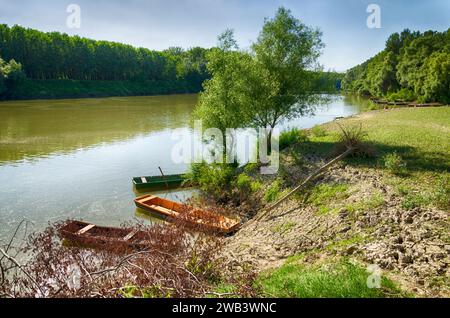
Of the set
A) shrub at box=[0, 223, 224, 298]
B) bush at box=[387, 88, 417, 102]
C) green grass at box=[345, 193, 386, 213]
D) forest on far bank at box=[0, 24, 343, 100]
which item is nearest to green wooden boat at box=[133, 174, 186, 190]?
shrub at box=[0, 223, 224, 298]

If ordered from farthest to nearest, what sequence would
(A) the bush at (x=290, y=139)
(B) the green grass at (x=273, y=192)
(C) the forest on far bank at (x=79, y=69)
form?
(C) the forest on far bank at (x=79, y=69), (A) the bush at (x=290, y=139), (B) the green grass at (x=273, y=192)

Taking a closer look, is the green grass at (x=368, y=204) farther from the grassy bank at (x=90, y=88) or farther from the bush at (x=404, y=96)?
the grassy bank at (x=90, y=88)

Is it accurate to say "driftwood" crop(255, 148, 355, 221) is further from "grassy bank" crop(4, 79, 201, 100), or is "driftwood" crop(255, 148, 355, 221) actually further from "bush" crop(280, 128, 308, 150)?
"grassy bank" crop(4, 79, 201, 100)

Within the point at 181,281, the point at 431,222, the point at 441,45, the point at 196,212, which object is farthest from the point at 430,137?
the point at 441,45

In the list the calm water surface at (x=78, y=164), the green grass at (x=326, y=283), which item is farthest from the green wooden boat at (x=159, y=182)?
the green grass at (x=326, y=283)

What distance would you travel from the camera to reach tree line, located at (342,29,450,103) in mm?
52438

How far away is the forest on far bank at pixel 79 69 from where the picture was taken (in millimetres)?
90125

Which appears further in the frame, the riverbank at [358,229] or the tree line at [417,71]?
the tree line at [417,71]

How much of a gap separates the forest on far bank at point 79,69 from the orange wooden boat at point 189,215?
201 feet

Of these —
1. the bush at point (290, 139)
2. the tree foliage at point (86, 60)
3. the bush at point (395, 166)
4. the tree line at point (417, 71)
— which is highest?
the tree foliage at point (86, 60)

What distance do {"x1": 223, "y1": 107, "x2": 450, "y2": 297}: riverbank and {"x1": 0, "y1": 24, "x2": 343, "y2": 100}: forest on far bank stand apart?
59.3 meters

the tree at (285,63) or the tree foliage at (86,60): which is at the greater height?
the tree foliage at (86,60)

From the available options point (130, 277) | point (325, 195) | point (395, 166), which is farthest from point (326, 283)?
point (395, 166)

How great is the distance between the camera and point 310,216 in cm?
1515
